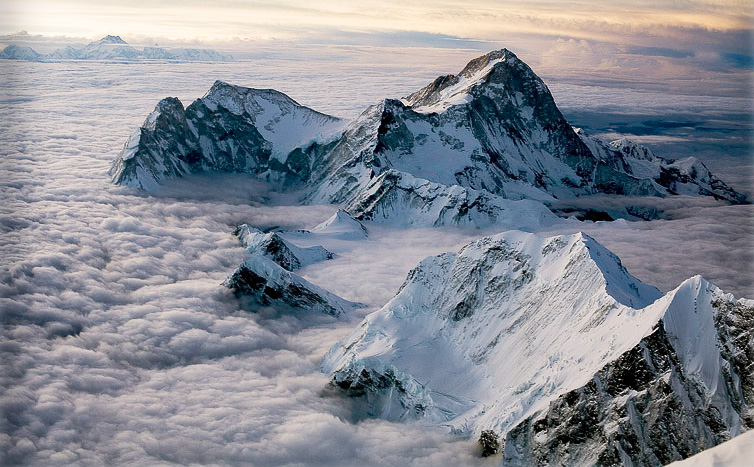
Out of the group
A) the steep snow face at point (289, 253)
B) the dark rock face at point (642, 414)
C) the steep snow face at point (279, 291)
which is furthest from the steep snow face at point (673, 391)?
the steep snow face at point (289, 253)

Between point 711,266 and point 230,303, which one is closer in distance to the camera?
point 230,303

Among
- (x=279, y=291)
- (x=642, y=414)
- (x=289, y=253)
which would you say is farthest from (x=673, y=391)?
(x=289, y=253)

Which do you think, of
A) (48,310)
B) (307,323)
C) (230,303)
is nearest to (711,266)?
(307,323)

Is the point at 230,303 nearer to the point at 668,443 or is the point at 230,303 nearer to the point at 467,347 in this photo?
the point at 467,347

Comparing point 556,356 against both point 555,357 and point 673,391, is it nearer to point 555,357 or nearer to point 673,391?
point 555,357

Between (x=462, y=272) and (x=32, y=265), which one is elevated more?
(x=462, y=272)

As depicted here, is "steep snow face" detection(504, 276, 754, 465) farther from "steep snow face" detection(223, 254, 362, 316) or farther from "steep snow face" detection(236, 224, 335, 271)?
"steep snow face" detection(236, 224, 335, 271)
